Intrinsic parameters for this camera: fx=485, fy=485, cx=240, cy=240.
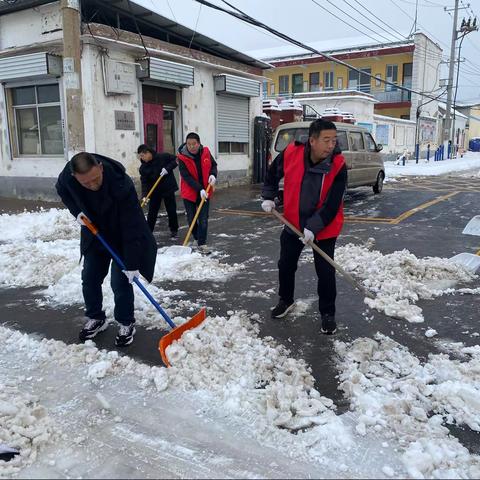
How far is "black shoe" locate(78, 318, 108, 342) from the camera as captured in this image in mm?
3998

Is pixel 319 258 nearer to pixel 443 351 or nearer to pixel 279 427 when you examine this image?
pixel 443 351

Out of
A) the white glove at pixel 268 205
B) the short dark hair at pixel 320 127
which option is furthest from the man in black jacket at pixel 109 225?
the short dark hair at pixel 320 127

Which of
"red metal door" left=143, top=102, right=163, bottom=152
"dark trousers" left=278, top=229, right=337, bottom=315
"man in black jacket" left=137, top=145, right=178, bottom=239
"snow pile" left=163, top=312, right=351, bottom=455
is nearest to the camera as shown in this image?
"snow pile" left=163, top=312, right=351, bottom=455

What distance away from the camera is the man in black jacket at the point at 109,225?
3561mm

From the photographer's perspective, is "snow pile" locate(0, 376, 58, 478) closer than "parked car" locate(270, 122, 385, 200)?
Yes

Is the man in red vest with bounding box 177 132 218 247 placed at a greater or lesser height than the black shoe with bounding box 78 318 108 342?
greater

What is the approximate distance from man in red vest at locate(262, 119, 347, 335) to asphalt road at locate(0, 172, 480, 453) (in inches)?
16.1

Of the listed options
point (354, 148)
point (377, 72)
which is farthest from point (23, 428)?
point (377, 72)

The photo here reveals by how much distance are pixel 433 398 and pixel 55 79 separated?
11501mm

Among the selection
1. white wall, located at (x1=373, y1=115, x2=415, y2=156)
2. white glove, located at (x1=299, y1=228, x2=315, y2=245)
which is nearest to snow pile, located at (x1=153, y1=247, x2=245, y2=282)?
white glove, located at (x1=299, y1=228, x2=315, y2=245)

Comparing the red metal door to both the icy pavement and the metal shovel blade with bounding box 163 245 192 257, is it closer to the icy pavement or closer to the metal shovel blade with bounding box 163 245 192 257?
the metal shovel blade with bounding box 163 245 192 257

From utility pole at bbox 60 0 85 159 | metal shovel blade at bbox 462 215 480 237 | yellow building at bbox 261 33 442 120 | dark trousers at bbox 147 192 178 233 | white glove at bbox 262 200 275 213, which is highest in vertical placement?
yellow building at bbox 261 33 442 120

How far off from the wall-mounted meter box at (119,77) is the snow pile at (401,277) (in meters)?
7.46

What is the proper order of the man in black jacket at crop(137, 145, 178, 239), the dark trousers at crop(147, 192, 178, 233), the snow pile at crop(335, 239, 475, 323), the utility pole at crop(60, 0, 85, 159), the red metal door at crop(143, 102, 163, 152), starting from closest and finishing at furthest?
the snow pile at crop(335, 239, 475, 323), the utility pole at crop(60, 0, 85, 159), the man in black jacket at crop(137, 145, 178, 239), the dark trousers at crop(147, 192, 178, 233), the red metal door at crop(143, 102, 163, 152)
